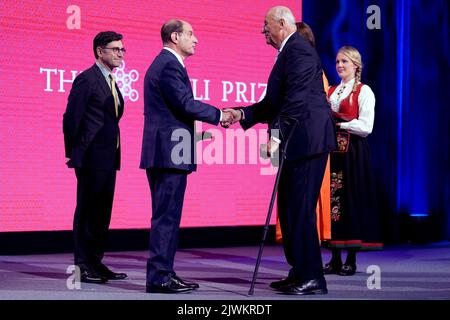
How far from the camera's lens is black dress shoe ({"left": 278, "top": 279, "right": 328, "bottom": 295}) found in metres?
3.74

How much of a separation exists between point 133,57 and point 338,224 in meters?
2.22

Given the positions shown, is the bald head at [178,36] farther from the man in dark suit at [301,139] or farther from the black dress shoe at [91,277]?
the black dress shoe at [91,277]

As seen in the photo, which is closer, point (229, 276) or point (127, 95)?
point (229, 276)

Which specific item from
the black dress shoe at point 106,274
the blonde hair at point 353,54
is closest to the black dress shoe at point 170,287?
the black dress shoe at point 106,274

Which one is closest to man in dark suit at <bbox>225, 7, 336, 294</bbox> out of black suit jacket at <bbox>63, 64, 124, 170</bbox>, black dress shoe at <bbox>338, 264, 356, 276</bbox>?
black dress shoe at <bbox>338, 264, 356, 276</bbox>

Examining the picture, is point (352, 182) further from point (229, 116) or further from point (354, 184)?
point (229, 116)

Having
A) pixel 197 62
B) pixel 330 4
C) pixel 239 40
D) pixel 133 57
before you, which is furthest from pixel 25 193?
pixel 330 4

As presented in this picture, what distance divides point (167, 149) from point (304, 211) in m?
0.74

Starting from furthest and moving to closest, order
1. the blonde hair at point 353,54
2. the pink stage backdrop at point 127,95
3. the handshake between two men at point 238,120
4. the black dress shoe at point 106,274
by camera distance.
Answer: the pink stage backdrop at point 127,95
the blonde hair at point 353,54
the black dress shoe at point 106,274
the handshake between two men at point 238,120

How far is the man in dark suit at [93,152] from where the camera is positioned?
4270 mm

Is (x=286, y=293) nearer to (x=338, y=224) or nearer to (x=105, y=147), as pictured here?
(x=338, y=224)

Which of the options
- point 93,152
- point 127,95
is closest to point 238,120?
point 93,152

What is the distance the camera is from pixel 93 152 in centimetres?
429

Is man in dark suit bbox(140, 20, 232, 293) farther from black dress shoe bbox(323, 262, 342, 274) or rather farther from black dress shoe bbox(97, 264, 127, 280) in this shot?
black dress shoe bbox(323, 262, 342, 274)
